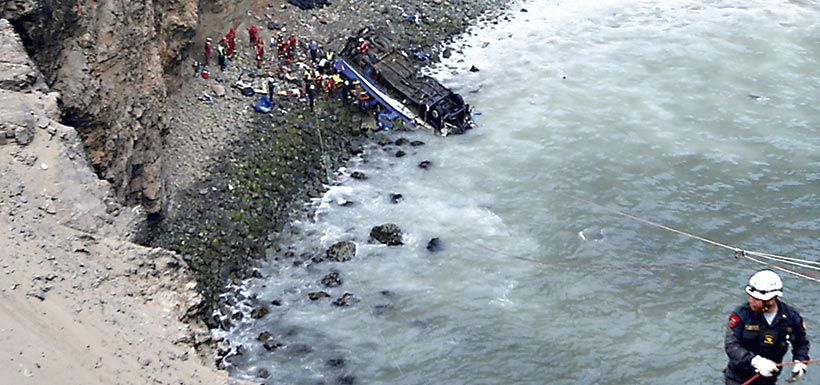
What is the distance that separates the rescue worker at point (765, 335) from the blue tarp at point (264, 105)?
13486mm

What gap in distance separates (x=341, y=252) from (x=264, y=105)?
5.24 m

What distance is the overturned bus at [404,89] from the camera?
20.9 meters

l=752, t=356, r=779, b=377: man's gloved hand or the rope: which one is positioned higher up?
l=752, t=356, r=779, b=377: man's gloved hand

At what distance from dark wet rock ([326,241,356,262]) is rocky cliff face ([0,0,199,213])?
361cm

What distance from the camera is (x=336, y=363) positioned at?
14266 mm

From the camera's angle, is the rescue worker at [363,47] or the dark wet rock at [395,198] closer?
the dark wet rock at [395,198]

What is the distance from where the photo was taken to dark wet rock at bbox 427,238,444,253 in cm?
1689

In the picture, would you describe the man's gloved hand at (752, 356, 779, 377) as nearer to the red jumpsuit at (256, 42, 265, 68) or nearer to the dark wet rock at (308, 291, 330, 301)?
the dark wet rock at (308, 291, 330, 301)

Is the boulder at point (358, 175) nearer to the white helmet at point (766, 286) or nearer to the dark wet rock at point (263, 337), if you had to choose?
the dark wet rock at point (263, 337)

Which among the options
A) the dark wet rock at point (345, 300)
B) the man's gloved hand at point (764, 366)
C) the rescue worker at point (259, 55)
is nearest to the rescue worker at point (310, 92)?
the rescue worker at point (259, 55)

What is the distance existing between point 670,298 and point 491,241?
3858 millimetres

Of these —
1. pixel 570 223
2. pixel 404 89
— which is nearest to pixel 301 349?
pixel 570 223

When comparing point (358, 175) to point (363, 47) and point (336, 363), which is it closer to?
point (363, 47)

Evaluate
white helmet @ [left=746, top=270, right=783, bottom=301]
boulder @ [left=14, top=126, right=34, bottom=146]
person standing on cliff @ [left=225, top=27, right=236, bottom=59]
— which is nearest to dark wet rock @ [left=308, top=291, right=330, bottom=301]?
boulder @ [left=14, top=126, right=34, bottom=146]
